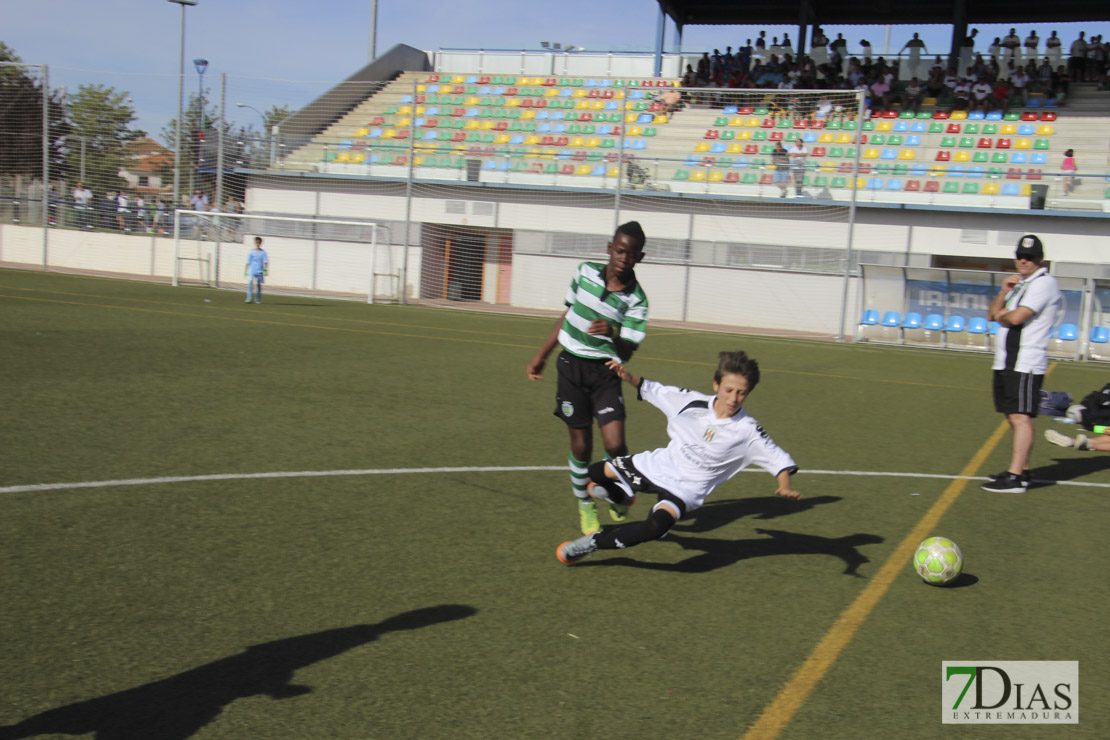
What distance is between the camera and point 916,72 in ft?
106

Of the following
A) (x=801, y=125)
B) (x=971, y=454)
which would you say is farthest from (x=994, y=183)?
(x=971, y=454)

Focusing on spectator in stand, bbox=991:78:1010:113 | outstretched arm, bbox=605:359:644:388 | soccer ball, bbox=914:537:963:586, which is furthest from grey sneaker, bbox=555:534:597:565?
spectator in stand, bbox=991:78:1010:113

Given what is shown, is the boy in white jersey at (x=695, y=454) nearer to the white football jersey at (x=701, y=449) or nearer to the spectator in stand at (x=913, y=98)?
the white football jersey at (x=701, y=449)

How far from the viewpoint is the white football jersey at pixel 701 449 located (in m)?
4.73

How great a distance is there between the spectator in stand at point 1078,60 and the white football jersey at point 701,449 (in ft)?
101

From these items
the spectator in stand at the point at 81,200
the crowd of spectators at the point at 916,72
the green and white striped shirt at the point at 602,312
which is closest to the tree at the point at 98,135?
the spectator in stand at the point at 81,200

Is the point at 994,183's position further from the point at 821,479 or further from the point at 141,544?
the point at 141,544

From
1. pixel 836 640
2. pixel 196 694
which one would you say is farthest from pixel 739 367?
pixel 196 694

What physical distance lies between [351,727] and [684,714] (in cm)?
119

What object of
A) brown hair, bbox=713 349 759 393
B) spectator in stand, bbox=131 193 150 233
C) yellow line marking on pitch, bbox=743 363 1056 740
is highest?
spectator in stand, bbox=131 193 150 233

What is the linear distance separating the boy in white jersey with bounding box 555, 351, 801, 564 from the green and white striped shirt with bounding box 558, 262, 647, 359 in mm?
579

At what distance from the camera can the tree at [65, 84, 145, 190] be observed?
31.9 meters

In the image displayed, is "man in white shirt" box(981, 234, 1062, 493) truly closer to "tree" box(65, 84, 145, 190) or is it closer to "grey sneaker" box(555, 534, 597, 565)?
"grey sneaker" box(555, 534, 597, 565)

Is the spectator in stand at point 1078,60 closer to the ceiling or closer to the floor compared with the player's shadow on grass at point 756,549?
closer to the ceiling
